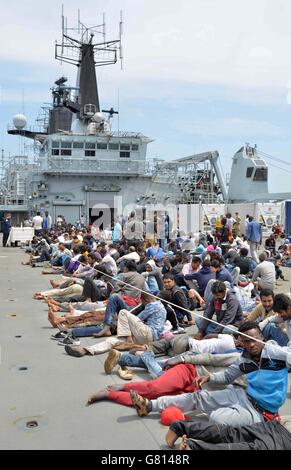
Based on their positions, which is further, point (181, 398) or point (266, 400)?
point (181, 398)

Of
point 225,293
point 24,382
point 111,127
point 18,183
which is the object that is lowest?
point 24,382

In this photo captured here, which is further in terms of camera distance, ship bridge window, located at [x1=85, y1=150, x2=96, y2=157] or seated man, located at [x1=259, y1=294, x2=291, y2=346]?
ship bridge window, located at [x1=85, y1=150, x2=96, y2=157]

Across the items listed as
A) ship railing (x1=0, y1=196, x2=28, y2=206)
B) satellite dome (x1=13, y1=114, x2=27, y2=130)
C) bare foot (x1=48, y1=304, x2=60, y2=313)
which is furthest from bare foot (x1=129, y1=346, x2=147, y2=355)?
satellite dome (x1=13, y1=114, x2=27, y2=130)

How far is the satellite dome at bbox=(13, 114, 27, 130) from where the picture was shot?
41.4m

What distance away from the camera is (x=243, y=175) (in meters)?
33.9

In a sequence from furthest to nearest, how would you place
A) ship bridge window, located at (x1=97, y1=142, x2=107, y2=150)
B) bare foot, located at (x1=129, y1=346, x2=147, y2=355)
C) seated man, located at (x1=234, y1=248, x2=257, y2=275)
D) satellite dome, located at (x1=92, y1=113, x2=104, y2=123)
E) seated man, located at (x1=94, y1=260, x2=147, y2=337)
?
satellite dome, located at (x1=92, y1=113, x2=104, y2=123)
ship bridge window, located at (x1=97, y1=142, x2=107, y2=150)
seated man, located at (x1=234, y1=248, x2=257, y2=275)
seated man, located at (x1=94, y1=260, x2=147, y2=337)
bare foot, located at (x1=129, y1=346, x2=147, y2=355)

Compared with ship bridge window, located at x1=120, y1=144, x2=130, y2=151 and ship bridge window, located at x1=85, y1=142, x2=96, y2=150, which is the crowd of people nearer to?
ship bridge window, located at x1=85, y1=142, x2=96, y2=150

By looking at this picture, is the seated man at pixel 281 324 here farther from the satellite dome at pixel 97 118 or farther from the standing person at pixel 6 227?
the satellite dome at pixel 97 118

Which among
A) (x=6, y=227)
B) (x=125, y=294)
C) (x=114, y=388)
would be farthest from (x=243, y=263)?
(x=6, y=227)

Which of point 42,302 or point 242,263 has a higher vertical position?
point 242,263

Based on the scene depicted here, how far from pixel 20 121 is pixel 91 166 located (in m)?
15.5

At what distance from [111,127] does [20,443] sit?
3353cm

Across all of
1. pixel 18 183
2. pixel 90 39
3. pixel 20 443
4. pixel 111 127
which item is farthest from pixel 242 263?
pixel 90 39
